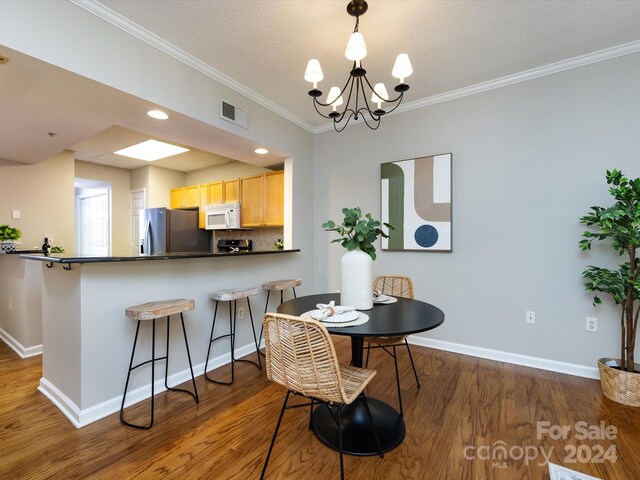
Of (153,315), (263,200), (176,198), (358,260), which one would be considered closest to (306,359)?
(358,260)

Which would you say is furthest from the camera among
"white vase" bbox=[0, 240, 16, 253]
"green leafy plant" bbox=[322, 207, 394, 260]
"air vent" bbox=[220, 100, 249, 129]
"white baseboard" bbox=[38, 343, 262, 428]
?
"white vase" bbox=[0, 240, 16, 253]

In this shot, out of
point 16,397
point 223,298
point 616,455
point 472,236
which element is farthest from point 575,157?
point 16,397

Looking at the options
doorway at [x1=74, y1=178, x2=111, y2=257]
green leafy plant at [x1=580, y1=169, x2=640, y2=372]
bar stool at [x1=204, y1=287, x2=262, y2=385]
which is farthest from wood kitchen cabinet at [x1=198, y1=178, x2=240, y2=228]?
green leafy plant at [x1=580, y1=169, x2=640, y2=372]

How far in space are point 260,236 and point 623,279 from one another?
4.14m

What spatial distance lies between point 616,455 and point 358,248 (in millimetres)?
1791

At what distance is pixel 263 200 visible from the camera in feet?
13.4

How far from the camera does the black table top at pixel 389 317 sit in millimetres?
1444

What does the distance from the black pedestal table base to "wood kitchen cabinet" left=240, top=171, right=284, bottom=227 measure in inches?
98.7

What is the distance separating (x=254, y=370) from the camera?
2707mm

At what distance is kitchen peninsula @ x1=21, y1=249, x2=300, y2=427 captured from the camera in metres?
1.94

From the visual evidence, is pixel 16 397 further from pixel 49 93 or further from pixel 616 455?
pixel 616 455

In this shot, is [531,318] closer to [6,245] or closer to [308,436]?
[308,436]

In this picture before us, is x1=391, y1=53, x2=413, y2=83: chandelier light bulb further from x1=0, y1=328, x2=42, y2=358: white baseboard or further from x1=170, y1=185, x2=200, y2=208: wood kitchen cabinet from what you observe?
x1=0, y1=328, x2=42, y2=358: white baseboard

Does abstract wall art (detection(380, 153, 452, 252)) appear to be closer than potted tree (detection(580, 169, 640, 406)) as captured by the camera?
No
